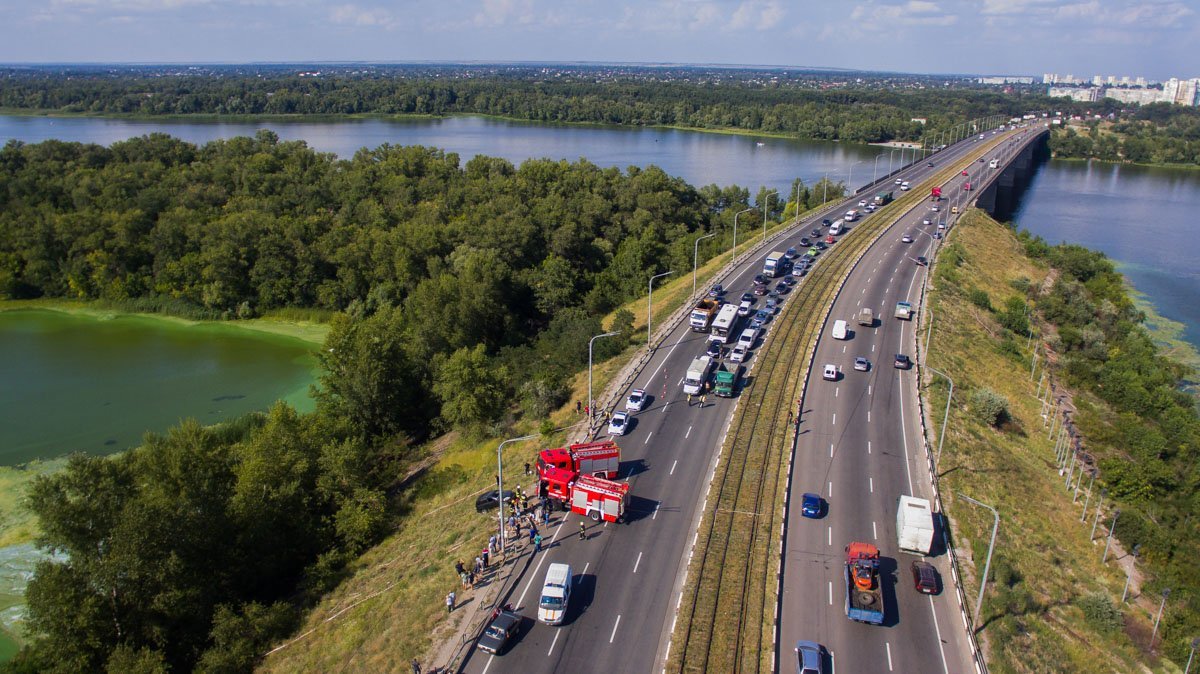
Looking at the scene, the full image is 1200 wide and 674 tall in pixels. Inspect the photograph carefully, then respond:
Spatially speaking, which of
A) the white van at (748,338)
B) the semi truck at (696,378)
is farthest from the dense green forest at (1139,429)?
the semi truck at (696,378)

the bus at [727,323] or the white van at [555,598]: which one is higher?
the bus at [727,323]

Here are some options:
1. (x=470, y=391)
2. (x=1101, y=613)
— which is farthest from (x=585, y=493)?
(x=1101, y=613)

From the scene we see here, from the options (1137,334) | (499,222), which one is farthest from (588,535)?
(1137,334)

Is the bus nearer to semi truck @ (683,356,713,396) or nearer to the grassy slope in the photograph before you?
semi truck @ (683,356,713,396)

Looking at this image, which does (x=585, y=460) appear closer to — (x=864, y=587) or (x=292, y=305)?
(x=864, y=587)

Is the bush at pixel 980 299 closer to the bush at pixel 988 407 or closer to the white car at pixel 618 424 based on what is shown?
the bush at pixel 988 407
